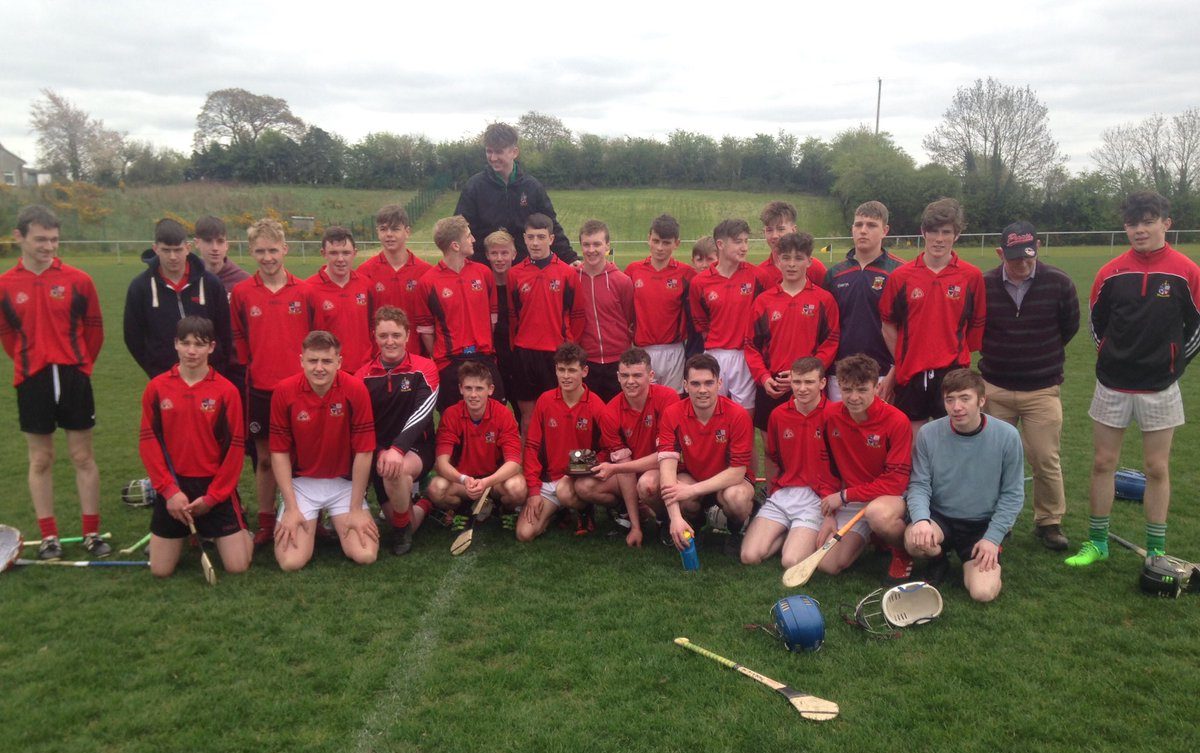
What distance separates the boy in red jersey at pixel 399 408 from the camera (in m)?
5.12

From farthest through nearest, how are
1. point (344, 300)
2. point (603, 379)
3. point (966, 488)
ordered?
point (603, 379)
point (344, 300)
point (966, 488)

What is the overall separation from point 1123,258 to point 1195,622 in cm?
217

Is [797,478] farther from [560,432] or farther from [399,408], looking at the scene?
[399,408]

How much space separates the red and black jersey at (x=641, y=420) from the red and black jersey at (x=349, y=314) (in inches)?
72.9

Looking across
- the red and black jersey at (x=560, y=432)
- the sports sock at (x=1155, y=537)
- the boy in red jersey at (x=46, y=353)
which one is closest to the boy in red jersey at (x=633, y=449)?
the red and black jersey at (x=560, y=432)

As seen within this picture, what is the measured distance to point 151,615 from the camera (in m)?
4.11

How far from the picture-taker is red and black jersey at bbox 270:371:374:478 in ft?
16.2

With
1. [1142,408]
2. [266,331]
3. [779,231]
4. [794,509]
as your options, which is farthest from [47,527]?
[1142,408]

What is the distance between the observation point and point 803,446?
501cm

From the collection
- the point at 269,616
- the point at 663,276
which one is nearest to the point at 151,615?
the point at 269,616

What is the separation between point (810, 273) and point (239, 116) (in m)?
67.4

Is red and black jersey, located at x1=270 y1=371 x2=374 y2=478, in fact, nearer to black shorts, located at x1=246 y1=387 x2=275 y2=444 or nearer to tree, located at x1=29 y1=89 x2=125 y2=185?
black shorts, located at x1=246 y1=387 x2=275 y2=444

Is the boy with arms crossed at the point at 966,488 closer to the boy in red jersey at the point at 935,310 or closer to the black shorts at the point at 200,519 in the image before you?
the boy in red jersey at the point at 935,310

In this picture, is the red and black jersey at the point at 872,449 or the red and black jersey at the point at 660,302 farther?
the red and black jersey at the point at 660,302
